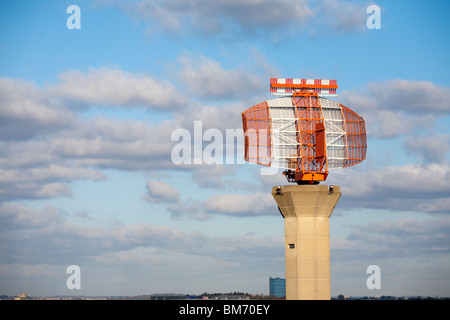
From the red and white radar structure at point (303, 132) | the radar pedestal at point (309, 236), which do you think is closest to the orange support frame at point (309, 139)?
the red and white radar structure at point (303, 132)

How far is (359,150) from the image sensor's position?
379 feet

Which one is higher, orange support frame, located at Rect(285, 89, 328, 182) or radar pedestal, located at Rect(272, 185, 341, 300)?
orange support frame, located at Rect(285, 89, 328, 182)

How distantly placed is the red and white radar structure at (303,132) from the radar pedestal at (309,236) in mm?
3502

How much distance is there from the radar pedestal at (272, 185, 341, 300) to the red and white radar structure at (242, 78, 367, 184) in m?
3.50

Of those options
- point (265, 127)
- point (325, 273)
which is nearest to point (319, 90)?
point (265, 127)

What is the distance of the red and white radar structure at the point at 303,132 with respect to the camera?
110 m

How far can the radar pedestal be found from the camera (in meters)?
108

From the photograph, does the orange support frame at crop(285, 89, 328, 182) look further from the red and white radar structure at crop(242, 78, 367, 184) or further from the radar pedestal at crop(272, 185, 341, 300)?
the radar pedestal at crop(272, 185, 341, 300)

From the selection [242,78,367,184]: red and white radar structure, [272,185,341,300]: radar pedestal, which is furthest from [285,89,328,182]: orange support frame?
[272,185,341,300]: radar pedestal

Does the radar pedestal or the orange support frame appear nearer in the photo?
the radar pedestal

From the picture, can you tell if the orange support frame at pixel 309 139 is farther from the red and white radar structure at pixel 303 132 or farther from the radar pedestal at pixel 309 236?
the radar pedestal at pixel 309 236

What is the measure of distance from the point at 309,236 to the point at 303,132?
1887 cm
